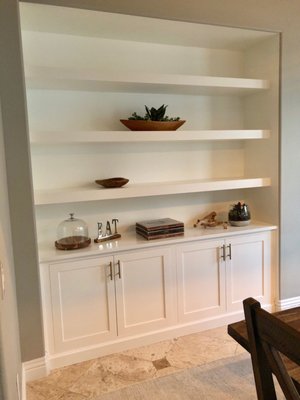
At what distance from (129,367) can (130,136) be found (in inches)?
65.9

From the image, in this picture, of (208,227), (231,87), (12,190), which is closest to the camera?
(12,190)

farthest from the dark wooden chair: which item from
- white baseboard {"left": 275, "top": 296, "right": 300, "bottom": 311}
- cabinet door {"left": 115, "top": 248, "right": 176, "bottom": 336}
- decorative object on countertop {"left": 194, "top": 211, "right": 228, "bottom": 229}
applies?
white baseboard {"left": 275, "top": 296, "right": 300, "bottom": 311}

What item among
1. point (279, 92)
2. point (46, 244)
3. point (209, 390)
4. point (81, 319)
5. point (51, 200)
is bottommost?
point (209, 390)

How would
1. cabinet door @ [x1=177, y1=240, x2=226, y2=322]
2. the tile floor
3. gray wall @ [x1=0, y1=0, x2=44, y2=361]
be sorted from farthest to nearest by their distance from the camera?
1. cabinet door @ [x1=177, y1=240, x2=226, y2=322]
2. the tile floor
3. gray wall @ [x1=0, y1=0, x2=44, y2=361]

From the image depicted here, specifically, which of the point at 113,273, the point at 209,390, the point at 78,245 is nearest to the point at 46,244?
the point at 78,245

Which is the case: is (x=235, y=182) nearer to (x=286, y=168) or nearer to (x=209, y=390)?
(x=286, y=168)

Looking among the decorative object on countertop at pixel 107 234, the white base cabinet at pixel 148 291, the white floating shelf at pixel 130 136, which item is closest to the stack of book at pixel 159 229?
the white base cabinet at pixel 148 291

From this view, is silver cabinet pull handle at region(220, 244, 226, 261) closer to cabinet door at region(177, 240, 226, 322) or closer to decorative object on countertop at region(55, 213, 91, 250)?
cabinet door at region(177, 240, 226, 322)

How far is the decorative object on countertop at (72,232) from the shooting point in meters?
2.48

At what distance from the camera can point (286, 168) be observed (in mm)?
2834

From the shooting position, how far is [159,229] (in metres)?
2.62

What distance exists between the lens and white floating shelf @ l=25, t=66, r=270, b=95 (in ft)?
7.36

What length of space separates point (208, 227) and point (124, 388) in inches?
56.2

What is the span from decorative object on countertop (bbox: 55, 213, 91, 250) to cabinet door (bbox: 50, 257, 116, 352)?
0.63ft
